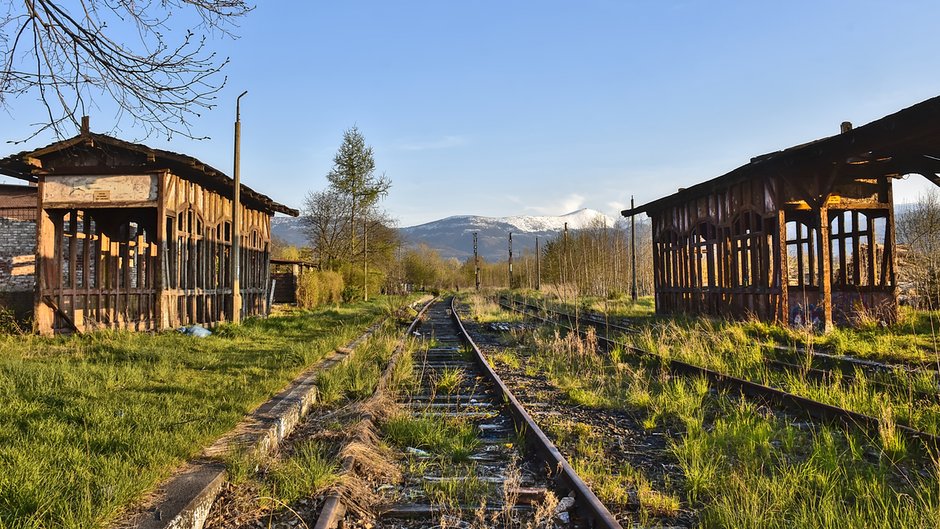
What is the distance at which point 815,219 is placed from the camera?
13.1 meters

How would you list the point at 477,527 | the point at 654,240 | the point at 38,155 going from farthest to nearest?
the point at 654,240 → the point at 38,155 → the point at 477,527

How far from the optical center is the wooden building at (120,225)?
13.6 m

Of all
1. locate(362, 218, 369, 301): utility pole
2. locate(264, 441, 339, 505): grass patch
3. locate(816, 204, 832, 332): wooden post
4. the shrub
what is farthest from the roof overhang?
locate(362, 218, 369, 301): utility pole

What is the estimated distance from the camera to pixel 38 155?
13.5 meters

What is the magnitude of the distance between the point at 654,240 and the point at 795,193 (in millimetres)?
8012

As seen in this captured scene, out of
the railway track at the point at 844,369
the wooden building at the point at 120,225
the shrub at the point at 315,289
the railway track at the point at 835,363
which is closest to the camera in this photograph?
the railway track at the point at 844,369

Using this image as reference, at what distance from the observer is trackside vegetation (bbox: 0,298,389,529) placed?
3.37 m

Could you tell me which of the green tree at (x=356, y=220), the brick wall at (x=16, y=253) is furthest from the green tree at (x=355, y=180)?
the brick wall at (x=16, y=253)

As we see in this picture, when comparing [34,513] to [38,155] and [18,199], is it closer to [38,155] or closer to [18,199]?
[38,155]

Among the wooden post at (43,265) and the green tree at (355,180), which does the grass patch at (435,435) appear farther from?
the green tree at (355,180)

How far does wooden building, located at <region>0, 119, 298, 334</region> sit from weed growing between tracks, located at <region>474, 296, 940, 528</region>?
37.8ft

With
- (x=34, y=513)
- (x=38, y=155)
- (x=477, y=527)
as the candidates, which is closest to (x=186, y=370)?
(x=34, y=513)

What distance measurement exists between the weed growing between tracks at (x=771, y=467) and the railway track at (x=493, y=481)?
312 mm

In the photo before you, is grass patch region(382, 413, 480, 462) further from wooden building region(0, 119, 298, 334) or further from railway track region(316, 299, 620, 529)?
wooden building region(0, 119, 298, 334)
